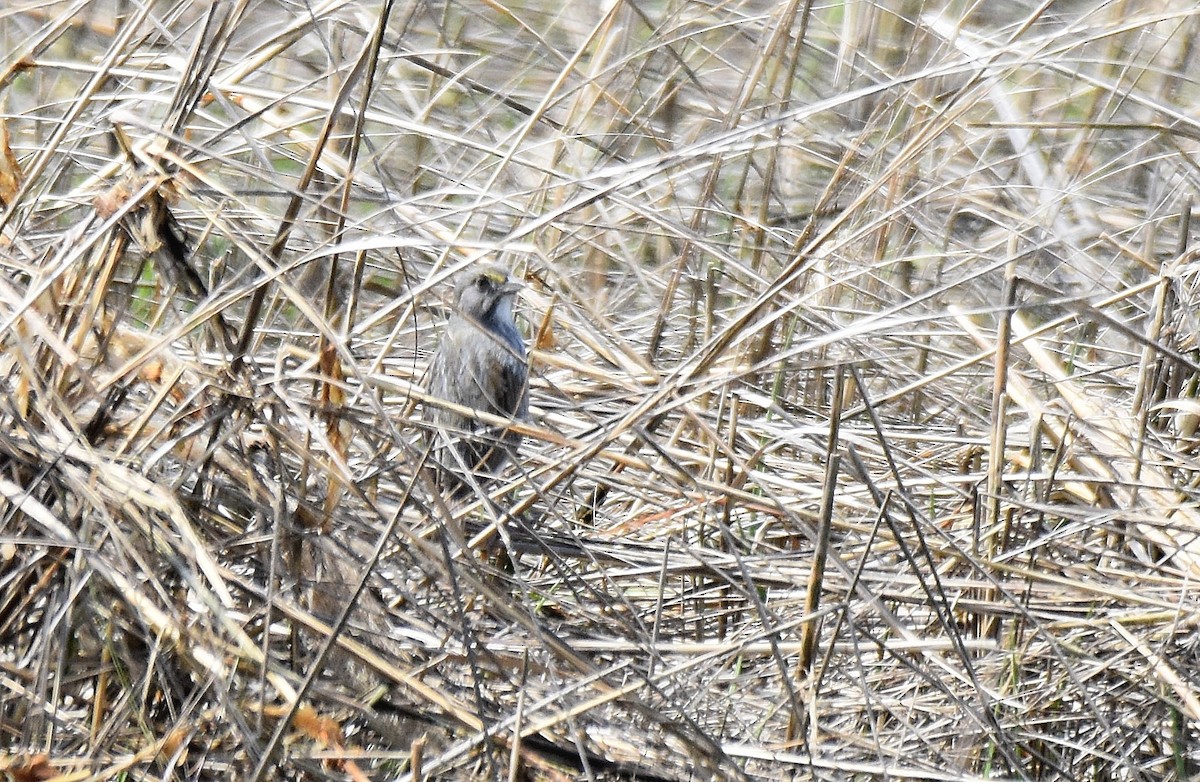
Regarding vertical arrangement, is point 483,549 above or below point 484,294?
below

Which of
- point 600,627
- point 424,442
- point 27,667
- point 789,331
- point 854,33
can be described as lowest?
point 27,667

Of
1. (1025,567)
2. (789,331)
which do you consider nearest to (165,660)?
(1025,567)

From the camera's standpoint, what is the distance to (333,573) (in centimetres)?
268

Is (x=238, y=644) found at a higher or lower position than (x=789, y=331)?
lower

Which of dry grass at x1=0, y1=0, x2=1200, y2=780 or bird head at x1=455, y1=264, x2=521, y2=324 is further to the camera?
bird head at x1=455, y1=264, x2=521, y2=324

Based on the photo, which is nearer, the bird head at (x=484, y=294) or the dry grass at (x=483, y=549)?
the dry grass at (x=483, y=549)

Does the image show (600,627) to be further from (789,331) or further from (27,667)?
(789,331)

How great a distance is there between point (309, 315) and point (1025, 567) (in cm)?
152

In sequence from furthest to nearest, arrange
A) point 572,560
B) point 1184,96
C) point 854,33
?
point 1184,96 < point 854,33 < point 572,560

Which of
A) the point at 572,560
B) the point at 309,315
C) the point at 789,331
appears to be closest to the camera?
the point at 309,315

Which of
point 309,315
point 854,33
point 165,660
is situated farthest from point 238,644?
point 854,33

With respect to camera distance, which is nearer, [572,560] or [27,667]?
[27,667]

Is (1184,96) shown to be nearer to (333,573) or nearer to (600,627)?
(600,627)

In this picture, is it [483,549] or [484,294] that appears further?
[484,294]
